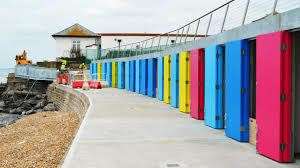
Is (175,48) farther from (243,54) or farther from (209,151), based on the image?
(209,151)

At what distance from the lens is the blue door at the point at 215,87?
13.6 m

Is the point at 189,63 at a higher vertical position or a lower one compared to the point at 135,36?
lower

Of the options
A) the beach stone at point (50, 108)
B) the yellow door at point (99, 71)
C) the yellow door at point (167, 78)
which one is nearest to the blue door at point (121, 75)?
the beach stone at point (50, 108)

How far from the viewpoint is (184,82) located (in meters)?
17.8

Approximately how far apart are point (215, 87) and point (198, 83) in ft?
5.75

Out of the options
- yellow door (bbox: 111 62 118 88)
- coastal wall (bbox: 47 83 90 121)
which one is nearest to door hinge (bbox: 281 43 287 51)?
coastal wall (bbox: 47 83 90 121)

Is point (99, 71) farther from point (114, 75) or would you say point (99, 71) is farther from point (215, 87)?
point (215, 87)

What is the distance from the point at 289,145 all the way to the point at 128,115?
8002 mm

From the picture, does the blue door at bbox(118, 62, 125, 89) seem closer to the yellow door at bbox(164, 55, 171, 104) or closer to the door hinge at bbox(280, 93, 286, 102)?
the yellow door at bbox(164, 55, 171, 104)

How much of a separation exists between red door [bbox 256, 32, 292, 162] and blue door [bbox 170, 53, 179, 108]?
9411 mm

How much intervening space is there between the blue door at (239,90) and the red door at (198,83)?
3508 millimetres

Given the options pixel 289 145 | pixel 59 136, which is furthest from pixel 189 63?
pixel 289 145

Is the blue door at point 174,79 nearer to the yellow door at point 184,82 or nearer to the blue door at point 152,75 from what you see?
the yellow door at point 184,82

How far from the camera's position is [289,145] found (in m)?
9.20
